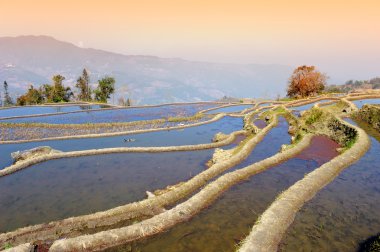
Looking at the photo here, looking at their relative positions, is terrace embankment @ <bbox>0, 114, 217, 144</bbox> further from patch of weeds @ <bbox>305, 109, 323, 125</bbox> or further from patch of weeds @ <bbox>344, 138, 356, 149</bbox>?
patch of weeds @ <bbox>344, 138, 356, 149</bbox>

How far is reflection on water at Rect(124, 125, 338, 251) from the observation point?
41.2ft

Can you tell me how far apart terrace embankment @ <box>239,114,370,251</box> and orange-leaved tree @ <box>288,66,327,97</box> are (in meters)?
42.4

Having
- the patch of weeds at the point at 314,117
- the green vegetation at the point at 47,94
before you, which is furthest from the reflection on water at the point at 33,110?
the patch of weeds at the point at 314,117

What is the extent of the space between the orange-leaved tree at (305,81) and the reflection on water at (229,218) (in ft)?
171

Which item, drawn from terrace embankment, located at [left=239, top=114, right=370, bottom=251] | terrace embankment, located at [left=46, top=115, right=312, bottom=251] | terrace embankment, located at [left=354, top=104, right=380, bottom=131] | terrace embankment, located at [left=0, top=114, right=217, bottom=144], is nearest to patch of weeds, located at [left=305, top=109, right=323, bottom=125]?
terrace embankment, located at [left=354, top=104, right=380, bottom=131]

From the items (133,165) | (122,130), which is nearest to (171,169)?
(133,165)

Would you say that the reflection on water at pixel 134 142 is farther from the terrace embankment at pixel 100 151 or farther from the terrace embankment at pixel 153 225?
the terrace embankment at pixel 153 225

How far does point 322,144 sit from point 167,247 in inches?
858

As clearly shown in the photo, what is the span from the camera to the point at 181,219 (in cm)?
1465

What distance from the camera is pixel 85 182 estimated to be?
2117 cm

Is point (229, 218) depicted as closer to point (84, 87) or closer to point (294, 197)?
point (294, 197)

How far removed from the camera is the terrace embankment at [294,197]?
11.9 metres

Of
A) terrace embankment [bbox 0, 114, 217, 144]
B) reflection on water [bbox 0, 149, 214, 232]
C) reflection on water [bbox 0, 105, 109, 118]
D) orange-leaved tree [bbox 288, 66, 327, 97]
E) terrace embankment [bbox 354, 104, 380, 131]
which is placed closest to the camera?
reflection on water [bbox 0, 149, 214, 232]

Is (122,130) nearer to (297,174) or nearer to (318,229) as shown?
(297,174)
